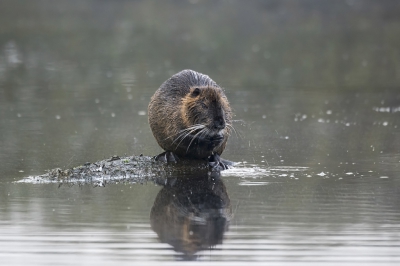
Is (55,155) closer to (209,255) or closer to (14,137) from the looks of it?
(14,137)

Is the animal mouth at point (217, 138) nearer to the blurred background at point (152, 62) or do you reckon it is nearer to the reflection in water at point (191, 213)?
the reflection in water at point (191, 213)

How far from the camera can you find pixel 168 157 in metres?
6.77

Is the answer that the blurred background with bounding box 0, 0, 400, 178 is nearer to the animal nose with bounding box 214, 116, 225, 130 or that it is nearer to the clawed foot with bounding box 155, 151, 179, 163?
the clawed foot with bounding box 155, 151, 179, 163

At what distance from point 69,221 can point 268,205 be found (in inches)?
54.7

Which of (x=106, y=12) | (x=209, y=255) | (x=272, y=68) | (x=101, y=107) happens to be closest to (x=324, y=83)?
(x=272, y=68)

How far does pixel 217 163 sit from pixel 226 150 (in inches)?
40.5

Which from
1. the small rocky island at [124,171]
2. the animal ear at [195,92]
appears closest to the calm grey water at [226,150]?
the small rocky island at [124,171]

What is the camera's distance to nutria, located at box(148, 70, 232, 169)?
20.7ft

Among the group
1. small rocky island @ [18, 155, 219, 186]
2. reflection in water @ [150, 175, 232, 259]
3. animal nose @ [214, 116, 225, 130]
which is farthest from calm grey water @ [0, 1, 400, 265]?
animal nose @ [214, 116, 225, 130]

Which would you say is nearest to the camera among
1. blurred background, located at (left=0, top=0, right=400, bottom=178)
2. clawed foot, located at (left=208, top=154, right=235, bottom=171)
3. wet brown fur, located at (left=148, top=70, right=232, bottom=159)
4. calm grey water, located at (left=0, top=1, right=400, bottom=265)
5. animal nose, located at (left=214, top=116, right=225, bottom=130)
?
calm grey water, located at (left=0, top=1, right=400, bottom=265)

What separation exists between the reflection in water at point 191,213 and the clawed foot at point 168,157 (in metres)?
0.33

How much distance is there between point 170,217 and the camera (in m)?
5.17

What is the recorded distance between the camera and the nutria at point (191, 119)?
20.7 feet

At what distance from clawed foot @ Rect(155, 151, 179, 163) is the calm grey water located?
0.35m
